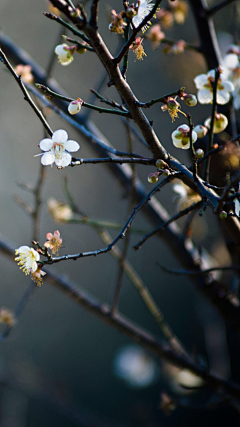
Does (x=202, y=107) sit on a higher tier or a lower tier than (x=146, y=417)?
higher

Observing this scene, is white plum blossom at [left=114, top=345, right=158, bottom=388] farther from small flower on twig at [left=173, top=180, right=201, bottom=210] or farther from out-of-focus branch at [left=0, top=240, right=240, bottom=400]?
small flower on twig at [left=173, top=180, right=201, bottom=210]

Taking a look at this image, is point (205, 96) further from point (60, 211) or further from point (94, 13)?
point (60, 211)

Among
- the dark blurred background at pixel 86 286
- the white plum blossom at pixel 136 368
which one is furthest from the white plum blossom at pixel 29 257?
the white plum blossom at pixel 136 368

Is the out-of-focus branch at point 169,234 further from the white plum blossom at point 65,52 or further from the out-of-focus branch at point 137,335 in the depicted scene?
the white plum blossom at point 65,52

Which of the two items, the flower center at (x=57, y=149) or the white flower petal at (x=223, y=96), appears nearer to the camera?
the flower center at (x=57, y=149)

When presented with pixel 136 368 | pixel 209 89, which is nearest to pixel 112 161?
pixel 209 89

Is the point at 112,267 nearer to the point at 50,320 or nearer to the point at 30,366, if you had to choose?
the point at 50,320

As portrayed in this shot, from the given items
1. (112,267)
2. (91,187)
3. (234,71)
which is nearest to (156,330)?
(112,267)
